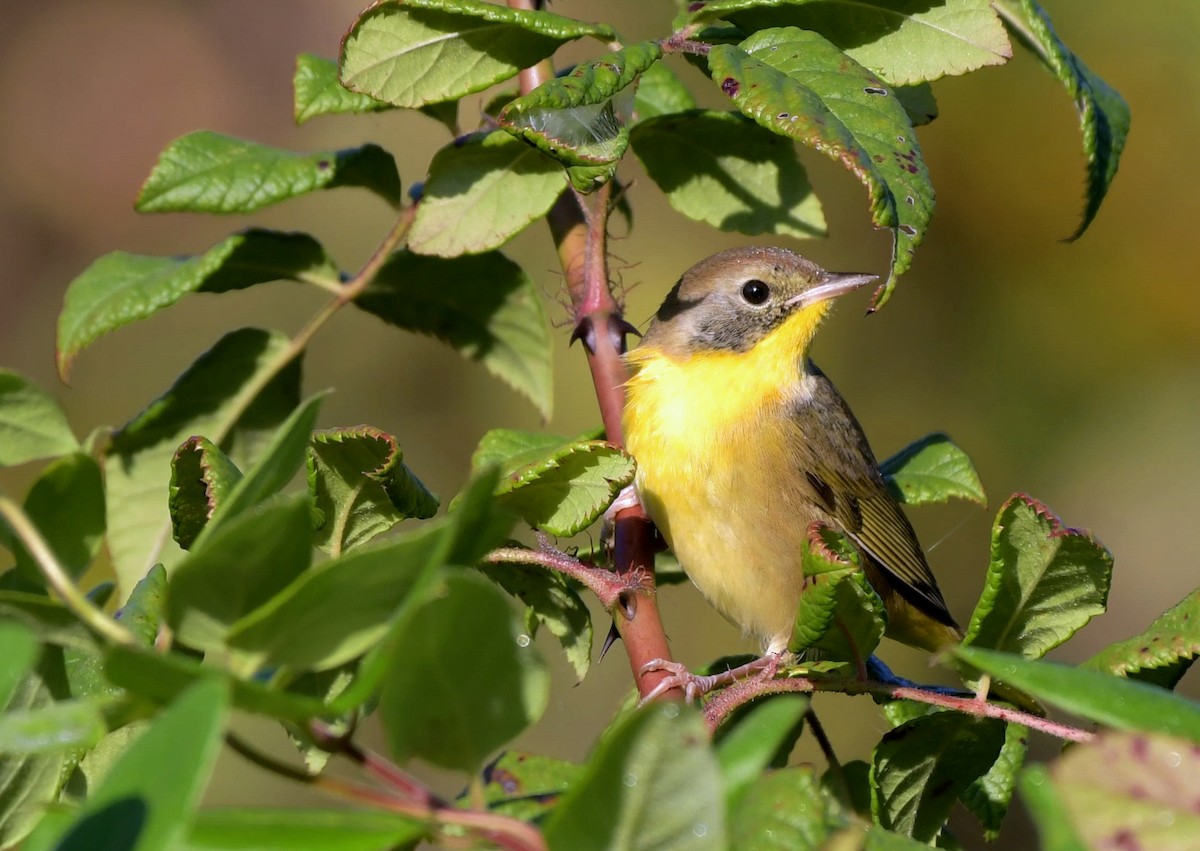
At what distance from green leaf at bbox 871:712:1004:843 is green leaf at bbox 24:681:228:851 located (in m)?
1.09

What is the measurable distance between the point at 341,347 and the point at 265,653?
357 cm

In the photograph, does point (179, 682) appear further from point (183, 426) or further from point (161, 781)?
point (183, 426)

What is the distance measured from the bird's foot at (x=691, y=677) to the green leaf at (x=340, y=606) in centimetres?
83

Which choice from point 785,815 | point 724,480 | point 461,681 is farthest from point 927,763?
point 724,480

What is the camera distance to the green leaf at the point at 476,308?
249 cm

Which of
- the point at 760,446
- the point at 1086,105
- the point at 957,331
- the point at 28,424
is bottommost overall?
the point at 957,331

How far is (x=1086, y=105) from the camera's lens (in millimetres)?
1875

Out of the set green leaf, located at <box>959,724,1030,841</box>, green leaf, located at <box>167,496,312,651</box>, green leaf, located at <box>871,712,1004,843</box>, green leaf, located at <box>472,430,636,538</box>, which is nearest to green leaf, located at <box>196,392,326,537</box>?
green leaf, located at <box>167,496,312,651</box>

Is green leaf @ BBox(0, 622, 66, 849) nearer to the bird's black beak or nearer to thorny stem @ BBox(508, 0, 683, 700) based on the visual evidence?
thorny stem @ BBox(508, 0, 683, 700)

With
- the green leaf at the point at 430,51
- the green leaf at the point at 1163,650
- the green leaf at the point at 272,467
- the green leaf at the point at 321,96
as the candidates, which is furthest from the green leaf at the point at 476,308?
the green leaf at the point at 272,467

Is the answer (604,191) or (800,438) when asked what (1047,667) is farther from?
(800,438)

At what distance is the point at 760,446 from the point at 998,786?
5.16ft

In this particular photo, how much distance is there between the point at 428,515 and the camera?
177cm

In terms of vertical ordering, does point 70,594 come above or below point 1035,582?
above
